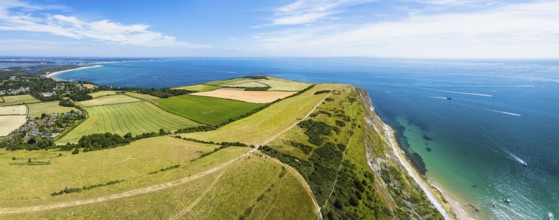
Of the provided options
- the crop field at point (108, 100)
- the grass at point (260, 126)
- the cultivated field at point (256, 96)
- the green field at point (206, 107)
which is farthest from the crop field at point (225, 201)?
the crop field at point (108, 100)

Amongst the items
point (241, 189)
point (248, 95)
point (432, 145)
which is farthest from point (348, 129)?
point (248, 95)

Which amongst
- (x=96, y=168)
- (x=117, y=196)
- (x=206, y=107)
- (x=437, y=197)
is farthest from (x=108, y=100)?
(x=437, y=197)

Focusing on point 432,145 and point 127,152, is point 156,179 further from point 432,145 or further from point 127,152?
point 432,145

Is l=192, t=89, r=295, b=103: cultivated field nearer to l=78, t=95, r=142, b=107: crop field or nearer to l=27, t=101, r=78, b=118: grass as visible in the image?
l=78, t=95, r=142, b=107: crop field

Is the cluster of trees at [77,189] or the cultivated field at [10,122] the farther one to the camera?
the cultivated field at [10,122]

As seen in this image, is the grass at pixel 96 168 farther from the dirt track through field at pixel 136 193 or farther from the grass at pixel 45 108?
the grass at pixel 45 108
